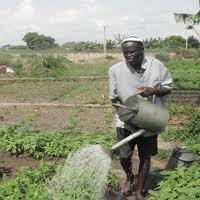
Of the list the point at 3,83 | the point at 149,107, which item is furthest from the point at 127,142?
the point at 3,83

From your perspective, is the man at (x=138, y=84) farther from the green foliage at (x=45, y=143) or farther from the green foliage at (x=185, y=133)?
the green foliage at (x=185, y=133)

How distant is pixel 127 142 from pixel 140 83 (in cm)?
61

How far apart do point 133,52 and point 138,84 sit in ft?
1.20

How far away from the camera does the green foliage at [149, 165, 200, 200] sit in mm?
4473

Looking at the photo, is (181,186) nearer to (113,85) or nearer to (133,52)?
(113,85)

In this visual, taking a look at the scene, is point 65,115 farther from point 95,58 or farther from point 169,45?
point 169,45

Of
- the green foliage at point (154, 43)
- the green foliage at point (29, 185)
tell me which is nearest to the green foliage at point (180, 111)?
the green foliage at point (29, 185)

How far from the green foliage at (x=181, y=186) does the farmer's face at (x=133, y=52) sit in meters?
1.19

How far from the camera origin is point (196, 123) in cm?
899

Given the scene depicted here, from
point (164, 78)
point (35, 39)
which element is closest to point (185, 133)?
point (164, 78)

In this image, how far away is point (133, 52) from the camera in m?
4.80

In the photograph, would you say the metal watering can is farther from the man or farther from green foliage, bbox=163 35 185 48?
green foliage, bbox=163 35 185 48

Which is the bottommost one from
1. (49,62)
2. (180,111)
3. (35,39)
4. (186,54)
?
(186,54)

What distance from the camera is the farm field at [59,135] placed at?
495 cm
